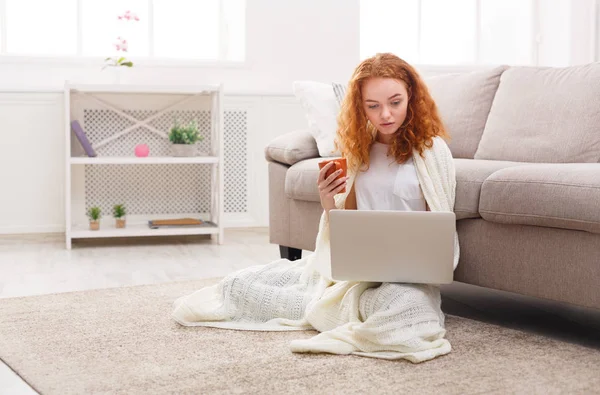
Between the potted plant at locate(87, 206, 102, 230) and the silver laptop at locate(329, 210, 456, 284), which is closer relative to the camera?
the silver laptop at locate(329, 210, 456, 284)

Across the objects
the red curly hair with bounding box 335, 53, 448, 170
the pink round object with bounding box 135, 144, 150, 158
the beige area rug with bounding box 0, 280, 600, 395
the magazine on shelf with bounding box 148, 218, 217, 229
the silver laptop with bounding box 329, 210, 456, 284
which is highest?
the red curly hair with bounding box 335, 53, 448, 170

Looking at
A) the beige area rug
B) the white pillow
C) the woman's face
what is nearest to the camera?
the beige area rug

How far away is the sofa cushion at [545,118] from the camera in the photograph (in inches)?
110

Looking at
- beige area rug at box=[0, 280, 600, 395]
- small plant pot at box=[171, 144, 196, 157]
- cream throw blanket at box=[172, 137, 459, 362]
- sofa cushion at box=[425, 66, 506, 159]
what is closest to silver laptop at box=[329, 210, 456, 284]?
cream throw blanket at box=[172, 137, 459, 362]

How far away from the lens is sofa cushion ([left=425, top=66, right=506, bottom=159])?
321 centimetres

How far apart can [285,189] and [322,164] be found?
123 centimetres

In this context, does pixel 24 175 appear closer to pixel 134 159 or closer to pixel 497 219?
pixel 134 159

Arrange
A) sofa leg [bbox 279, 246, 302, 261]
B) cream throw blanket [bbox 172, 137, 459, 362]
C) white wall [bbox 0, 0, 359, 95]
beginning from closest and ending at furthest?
cream throw blanket [bbox 172, 137, 459, 362], sofa leg [bbox 279, 246, 302, 261], white wall [bbox 0, 0, 359, 95]

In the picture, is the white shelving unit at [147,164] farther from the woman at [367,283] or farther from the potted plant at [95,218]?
the woman at [367,283]

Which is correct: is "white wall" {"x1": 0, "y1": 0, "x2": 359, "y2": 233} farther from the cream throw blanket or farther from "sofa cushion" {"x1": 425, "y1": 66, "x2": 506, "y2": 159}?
the cream throw blanket

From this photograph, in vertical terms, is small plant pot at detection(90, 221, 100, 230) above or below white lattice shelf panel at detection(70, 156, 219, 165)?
below

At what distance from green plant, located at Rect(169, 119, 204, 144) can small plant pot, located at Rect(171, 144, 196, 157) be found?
0.03m

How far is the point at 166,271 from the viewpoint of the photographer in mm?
3506

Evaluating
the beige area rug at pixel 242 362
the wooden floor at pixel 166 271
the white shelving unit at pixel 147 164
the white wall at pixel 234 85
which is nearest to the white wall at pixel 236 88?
the white wall at pixel 234 85
